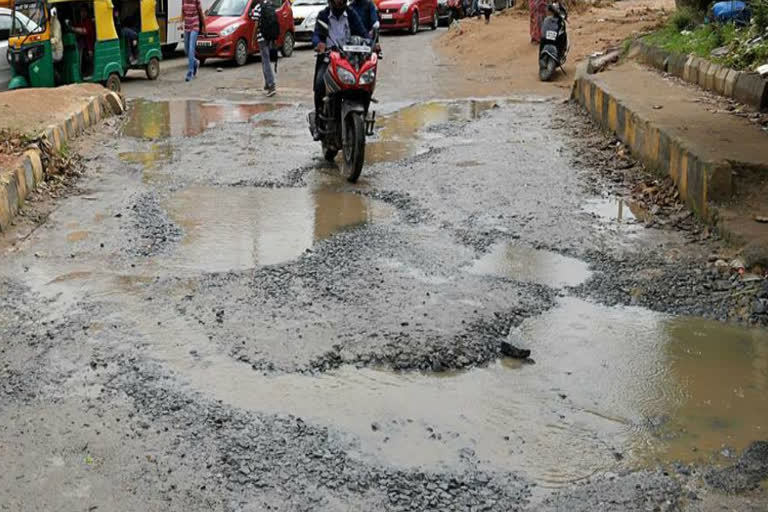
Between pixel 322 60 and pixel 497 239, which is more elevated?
pixel 322 60

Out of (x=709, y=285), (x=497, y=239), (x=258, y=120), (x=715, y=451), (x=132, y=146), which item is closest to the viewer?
(x=715, y=451)

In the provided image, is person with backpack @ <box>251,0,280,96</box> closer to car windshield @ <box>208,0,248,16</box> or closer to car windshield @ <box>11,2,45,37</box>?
car windshield @ <box>11,2,45,37</box>

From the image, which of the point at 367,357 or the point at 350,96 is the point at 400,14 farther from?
the point at 367,357

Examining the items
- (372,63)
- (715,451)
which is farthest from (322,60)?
(715,451)

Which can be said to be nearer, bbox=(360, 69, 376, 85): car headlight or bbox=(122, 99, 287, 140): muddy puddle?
bbox=(360, 69, 376, 85): car headlight

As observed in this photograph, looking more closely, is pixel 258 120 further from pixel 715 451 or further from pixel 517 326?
pixel 715 451

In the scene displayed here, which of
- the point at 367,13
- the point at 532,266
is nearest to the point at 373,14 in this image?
the point at 367,13

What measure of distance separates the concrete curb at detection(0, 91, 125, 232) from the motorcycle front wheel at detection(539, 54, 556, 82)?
7947 mm

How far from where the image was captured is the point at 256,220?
25.3 feet

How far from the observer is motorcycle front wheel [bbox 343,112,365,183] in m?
8.76

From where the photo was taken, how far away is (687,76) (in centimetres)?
1188

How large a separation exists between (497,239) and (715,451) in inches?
127

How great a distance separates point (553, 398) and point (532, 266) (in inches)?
78.9

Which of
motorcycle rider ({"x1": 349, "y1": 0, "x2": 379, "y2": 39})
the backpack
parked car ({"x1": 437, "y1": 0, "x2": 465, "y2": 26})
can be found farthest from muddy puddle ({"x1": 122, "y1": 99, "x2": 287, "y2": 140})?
parked car ({"x1": 437, "y1": 0, "x2": 465, "y2": 26})
